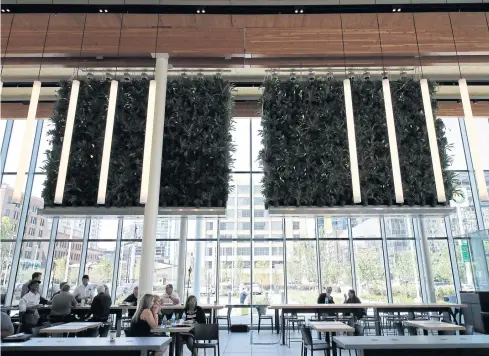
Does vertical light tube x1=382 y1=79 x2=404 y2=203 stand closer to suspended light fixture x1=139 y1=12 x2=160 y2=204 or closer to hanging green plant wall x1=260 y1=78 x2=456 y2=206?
hanging green plant wall x1=260 y1=78 x2=456 y2=206

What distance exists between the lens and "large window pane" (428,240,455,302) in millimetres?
10930

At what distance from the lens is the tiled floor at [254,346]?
6930 millimetres

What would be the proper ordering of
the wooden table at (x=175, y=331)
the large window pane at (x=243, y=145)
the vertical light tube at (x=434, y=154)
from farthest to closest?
1. the large window pane at (x=243, y=145)
2. the wooden table at (x=175, y=331)
3. the vertical light tube at (x=434, y=154)

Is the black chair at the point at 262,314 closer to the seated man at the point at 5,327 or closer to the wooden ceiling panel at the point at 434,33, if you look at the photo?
the wooden ceiling panel at the point at 434,33

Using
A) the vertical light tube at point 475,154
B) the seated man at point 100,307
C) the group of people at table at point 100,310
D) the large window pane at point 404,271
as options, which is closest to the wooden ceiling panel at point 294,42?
the vertical light tube at point 475,154

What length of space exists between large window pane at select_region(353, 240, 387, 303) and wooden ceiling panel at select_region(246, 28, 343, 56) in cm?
680

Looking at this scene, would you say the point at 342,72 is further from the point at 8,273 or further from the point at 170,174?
the point at 8,273

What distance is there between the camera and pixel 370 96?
22.4 feet

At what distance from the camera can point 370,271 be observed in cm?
1106

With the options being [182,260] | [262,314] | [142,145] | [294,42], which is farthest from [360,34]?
[182,260]

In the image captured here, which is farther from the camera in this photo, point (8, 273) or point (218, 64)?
point (8, 273)

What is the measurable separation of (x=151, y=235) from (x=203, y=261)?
18.8 ft

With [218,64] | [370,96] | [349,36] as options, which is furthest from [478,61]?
[218,64]

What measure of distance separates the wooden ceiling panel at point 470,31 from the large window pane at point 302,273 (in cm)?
691
